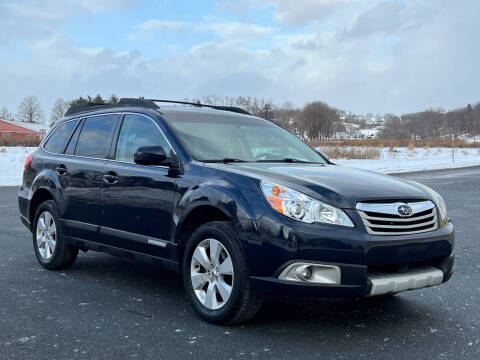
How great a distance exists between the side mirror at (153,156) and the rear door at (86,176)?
0.84m

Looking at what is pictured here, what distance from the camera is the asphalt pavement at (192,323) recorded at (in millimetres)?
3707

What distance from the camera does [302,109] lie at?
12256cm

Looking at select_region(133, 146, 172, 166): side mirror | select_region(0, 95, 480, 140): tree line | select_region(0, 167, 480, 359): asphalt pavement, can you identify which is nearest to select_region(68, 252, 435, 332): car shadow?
select_region(0, 167, 480, 359): asphalt pavement

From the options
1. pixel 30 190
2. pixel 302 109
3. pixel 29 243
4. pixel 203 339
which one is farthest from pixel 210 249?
pixel 302 109

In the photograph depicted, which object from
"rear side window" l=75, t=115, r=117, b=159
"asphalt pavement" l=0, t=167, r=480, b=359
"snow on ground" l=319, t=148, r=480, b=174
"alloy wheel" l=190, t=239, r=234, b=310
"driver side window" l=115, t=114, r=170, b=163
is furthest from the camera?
"snow on ground" l=319, t=148, r=480, b=174

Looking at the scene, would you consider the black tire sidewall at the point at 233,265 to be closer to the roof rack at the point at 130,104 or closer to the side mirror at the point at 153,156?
the side mirror at the point at 153,156

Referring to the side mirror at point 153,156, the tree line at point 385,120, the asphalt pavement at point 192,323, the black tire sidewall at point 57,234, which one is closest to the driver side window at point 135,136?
the side mirror at point 153,156

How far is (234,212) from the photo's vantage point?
4.09 meters

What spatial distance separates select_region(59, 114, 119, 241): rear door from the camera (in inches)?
216

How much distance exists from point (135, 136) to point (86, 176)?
69cm

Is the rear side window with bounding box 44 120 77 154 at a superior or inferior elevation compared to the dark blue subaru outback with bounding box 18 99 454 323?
superior

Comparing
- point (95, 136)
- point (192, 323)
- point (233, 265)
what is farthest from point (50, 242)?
point (233, 265)

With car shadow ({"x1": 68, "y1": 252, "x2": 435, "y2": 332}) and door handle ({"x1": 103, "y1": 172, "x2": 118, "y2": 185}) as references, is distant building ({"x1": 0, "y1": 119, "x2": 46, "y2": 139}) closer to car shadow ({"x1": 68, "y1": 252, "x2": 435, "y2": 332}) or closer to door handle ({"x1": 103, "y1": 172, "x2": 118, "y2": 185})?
car shadow ({"x1": 68, "y1": 252, "x2": 435, "y2": 332})

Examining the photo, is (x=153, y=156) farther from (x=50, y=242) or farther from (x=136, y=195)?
(x=50, y=242)
